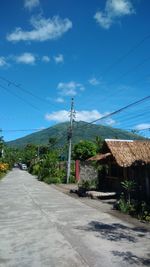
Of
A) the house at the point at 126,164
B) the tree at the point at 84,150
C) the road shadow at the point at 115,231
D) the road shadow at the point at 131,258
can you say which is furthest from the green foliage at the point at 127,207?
the tree at the point at 84,150

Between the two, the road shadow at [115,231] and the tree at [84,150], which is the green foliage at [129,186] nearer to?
the road shadow at [115,231]

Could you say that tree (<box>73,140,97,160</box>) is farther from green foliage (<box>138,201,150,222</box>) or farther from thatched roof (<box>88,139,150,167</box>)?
green foliage (<box>138,201,150,222</box>)

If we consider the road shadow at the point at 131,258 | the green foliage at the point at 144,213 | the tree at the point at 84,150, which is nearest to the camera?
the road shadow at the point at 131,258

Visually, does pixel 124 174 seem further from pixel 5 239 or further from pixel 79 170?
pixel 79 170

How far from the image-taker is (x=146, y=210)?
15.0 metres

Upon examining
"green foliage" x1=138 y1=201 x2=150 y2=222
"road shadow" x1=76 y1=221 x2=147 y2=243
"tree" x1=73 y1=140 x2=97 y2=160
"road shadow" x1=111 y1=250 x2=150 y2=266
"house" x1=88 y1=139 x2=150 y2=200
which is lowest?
"road shadow" x1=111 y1=250 x2=150 y2=266

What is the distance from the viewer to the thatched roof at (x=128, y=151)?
21.6 metres

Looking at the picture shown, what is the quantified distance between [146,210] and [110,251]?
6250 mm

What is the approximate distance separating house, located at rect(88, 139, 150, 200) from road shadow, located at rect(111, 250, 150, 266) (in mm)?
9144

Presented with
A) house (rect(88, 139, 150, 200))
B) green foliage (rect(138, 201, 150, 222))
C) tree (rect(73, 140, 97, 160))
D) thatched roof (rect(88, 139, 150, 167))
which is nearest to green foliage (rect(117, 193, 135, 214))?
green foliage (rect(138, 201, 150, 222))

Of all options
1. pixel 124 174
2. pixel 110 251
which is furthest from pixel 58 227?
pixel 124 174

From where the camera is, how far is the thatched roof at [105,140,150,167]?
21.6m

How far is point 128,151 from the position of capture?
74.7ft

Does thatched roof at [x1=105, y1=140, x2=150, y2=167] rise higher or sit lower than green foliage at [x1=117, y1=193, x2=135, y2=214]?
higher
